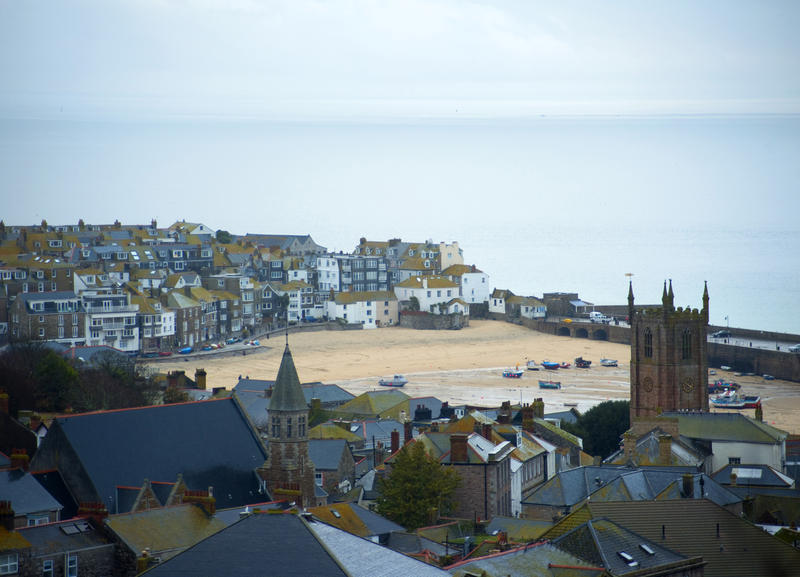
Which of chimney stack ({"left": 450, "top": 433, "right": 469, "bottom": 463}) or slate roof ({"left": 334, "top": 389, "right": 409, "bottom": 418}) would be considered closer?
chimney stack ({"left": 450, "top": 433, "right": 469, "bottom": 463})

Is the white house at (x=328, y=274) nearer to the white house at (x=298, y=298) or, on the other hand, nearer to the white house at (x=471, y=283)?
the white house at (x=298, y=298)

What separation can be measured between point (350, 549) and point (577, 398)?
50068 millimetres

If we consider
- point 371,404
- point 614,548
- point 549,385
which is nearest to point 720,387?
point 549,385

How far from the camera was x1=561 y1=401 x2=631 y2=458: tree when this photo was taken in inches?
2124

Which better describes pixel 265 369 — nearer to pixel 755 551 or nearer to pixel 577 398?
pixel 577 398

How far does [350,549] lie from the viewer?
22.9m

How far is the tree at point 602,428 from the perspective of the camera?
177 ft

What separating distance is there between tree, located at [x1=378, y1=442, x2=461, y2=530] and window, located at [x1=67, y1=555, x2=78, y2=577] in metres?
11.8

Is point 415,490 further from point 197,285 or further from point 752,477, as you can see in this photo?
point 197,285

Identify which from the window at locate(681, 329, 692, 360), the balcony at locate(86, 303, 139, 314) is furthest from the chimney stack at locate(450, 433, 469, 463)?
the balcony at locate(86, 303, 139, 314)

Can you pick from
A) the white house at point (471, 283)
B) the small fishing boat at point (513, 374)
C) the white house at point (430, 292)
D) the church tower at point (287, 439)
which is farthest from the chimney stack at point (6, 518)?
the white house at point (471, 283)

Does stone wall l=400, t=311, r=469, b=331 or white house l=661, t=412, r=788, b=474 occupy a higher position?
stone wall l=400, t=311, r=469, b=331

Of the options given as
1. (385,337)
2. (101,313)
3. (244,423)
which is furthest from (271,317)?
(244,423)

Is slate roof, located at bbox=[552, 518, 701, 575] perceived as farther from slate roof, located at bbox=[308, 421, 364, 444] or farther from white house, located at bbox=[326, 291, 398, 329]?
white house, located at bbox=[326, 291, 398, 329]
